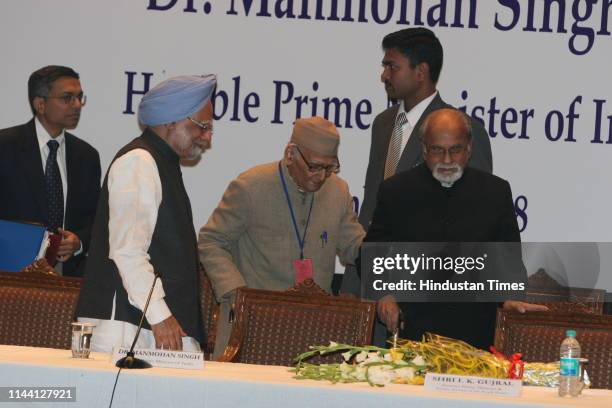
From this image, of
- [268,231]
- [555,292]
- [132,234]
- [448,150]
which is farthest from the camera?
[555,292]

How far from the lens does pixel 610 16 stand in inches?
255

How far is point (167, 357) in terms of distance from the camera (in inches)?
144

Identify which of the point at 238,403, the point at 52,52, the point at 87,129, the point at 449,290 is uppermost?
the point at 52,52

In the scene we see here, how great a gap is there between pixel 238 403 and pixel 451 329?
160cm

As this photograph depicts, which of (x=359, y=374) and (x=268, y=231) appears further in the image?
(x=268, y=231)

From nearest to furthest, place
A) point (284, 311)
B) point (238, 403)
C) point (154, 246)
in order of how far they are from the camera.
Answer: point (238, 403), point (154, 246), point (284, 311)

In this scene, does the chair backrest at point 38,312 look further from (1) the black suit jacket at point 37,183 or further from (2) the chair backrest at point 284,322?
(1) the black suit jacket at point 37,183

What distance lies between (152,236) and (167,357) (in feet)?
1.87

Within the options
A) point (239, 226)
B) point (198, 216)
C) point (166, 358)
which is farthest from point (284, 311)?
point (198, 216)

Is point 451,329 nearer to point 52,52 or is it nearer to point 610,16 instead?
point 610,16

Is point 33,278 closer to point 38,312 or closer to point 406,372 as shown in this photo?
point 38,312

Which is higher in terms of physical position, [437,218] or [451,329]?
[437,218]

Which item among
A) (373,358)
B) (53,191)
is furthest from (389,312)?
(53,191)

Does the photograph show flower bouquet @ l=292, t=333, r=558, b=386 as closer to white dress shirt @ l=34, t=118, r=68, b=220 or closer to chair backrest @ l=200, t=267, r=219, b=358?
chair backrest @ l=200, t=267, r=219, b=358
